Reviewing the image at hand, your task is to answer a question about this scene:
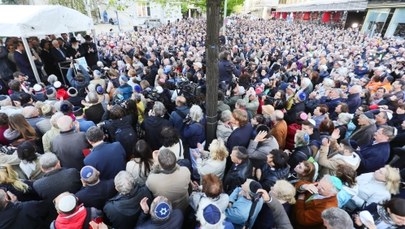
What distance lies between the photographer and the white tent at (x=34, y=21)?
5.88m

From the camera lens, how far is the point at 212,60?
10.1 feet

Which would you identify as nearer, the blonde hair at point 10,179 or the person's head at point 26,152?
the blonde hair at point 10,179

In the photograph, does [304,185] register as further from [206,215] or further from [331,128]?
[331,128]

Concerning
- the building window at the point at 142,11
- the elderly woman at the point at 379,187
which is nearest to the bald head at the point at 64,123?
the elderly woman at the point at 379,187

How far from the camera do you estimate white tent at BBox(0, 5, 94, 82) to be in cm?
588

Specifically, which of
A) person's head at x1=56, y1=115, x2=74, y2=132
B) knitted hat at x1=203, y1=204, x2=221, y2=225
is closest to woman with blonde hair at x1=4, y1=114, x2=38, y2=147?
person's head at x1=56, y1=115, x2=74, y2=132

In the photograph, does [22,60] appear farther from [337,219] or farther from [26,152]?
[337,219]

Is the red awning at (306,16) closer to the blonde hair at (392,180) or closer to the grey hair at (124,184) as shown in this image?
the blonde hair at (392,180)

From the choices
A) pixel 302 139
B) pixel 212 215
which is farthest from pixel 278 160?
pixel 212 215

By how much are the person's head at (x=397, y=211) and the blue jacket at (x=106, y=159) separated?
10.6 feet

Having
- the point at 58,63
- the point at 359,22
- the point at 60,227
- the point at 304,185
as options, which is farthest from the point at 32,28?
the point at 359,22

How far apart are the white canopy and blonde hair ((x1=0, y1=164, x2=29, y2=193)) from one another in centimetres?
502

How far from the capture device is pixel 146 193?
97.0 inches

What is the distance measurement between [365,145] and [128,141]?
13.6 ft
